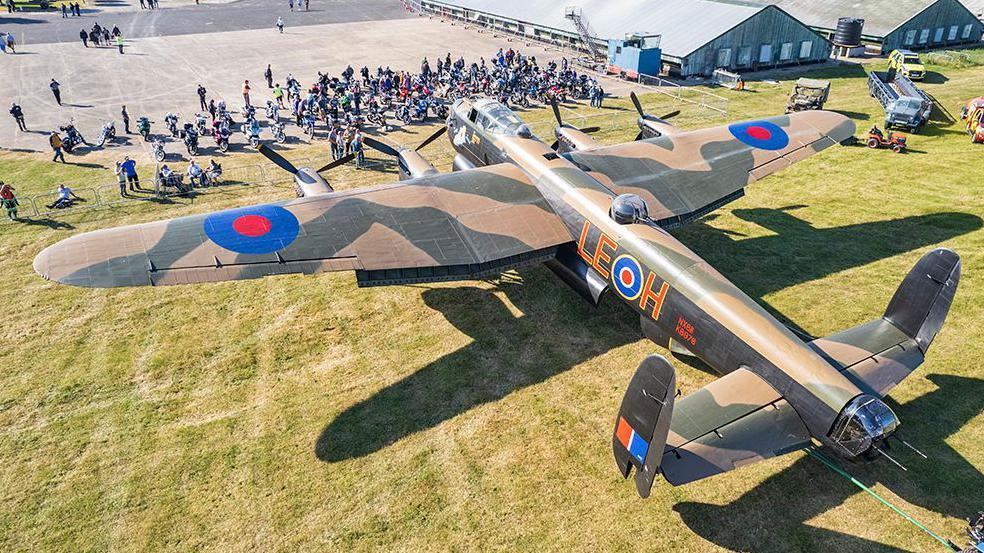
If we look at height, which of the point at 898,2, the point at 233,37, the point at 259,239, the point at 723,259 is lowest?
the point at 723,259

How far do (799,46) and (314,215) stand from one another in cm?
4927

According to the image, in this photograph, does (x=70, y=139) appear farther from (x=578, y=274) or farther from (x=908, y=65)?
(x=908, y=65)

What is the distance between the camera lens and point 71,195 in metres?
24.8

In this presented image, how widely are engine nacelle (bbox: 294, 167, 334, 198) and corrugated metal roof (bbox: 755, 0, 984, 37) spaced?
58725 millimetres

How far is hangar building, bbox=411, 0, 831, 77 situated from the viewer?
46.0 m

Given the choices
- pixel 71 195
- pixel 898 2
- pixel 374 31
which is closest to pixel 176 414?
pixel 71 195

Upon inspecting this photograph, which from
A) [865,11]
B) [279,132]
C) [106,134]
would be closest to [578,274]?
[279,132]

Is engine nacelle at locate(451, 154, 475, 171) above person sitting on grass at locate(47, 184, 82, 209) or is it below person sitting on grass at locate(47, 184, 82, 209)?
above

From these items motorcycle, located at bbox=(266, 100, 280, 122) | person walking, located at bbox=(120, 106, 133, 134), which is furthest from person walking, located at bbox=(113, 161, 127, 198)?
motorcycle, located at bbox=(266, 100, 280, 122)

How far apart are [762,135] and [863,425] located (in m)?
15.4

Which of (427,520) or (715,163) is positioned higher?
(715,163)

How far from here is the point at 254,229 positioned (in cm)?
1513

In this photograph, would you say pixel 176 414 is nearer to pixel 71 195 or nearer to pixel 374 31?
pixel 71 195

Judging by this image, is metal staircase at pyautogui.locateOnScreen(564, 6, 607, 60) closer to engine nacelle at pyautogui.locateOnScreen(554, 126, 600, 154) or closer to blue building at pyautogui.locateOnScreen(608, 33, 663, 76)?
blue building at pyautogui.locateOnScreen(608, 33, 663, 76)
